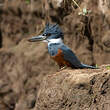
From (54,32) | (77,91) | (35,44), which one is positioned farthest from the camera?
(35,44)

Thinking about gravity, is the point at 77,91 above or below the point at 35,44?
above

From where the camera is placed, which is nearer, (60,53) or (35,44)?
(60,53)

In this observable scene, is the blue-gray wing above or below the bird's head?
below

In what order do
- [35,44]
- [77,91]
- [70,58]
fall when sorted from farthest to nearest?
1. [35,44]
2. [70,58]
3. [77,91]

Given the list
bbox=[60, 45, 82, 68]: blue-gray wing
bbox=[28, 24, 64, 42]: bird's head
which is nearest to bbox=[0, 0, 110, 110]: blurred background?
bbox=[28, 24, 64, 42]: bird's head

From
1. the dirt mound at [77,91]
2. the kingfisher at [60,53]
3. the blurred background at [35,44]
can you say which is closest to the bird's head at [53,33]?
the kingfisher at [60,53]

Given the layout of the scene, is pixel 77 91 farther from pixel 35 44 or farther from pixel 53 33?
pixel 35 44

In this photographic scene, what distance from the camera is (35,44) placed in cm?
970

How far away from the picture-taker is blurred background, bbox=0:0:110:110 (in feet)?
27.8

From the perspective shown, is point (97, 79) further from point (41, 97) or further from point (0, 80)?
point (0, 80)

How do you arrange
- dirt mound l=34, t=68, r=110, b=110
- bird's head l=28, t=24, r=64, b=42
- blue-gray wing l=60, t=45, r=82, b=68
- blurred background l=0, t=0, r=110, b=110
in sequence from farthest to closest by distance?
blurred background l=0, t=0, r=110, b=110 < bird's head l=28, t=24, r=64, b=42 < blue-gray wing l=60, t=45, r=82, b=68 < dirt mound l=34, t=68, r=110, b=110

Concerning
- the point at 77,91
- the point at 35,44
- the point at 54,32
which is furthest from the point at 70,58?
the point at 35,44

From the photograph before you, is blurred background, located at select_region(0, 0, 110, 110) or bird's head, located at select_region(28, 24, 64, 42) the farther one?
blurred background, located at select_region(0, 0, 110, 110)

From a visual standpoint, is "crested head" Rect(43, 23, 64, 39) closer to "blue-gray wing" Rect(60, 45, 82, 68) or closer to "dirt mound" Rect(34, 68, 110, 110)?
"blue-gray wing" Rect(60, 45, 82, 68)
